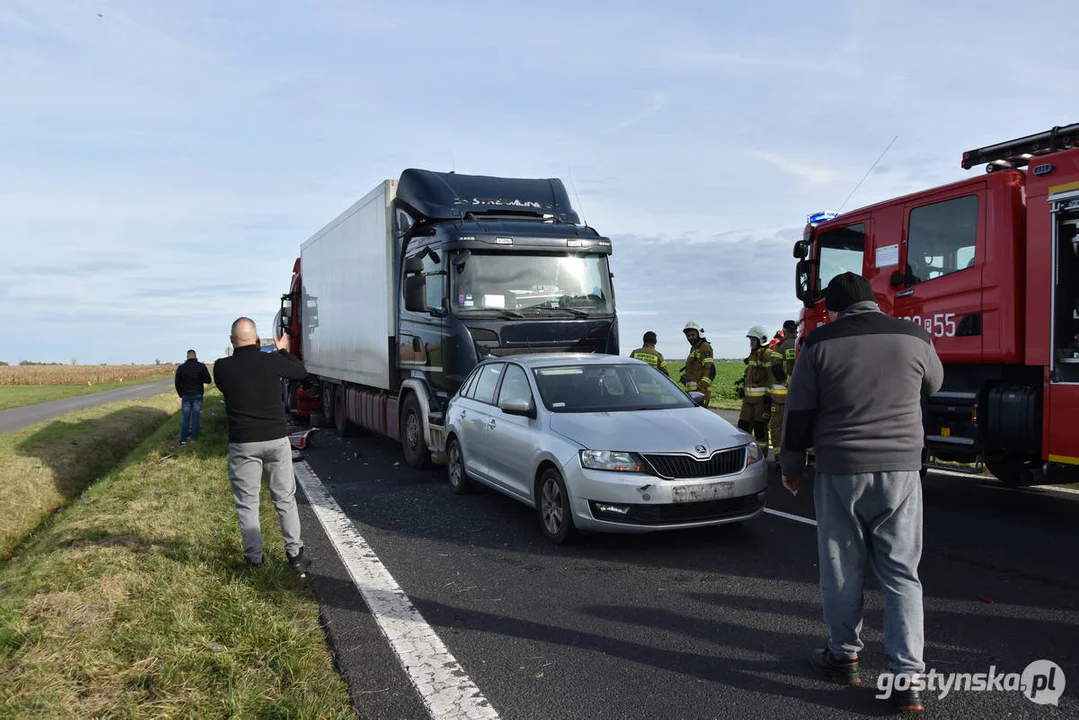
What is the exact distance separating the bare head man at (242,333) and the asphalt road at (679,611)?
1.71 meters

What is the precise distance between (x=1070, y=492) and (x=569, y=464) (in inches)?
233

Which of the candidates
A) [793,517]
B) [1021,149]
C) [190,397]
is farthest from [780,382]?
[190,397]

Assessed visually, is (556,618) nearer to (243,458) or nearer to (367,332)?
(243,458)

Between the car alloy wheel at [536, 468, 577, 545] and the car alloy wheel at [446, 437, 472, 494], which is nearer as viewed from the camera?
the car alloy wheel at [536, 468, 577, 545]

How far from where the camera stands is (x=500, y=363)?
27.9 ft

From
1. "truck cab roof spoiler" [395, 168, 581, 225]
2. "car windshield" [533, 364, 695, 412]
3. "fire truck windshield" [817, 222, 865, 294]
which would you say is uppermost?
"truck cab roof spoiler" [395, 168, 581, 225]

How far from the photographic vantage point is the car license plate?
20.0 feet

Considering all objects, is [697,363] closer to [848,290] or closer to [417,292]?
[417,292]

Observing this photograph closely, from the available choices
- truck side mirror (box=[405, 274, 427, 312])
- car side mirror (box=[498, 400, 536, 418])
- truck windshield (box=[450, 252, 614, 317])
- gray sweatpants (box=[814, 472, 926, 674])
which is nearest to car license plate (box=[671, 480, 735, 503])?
car side mirror (box=[498, 400, 536, 418])

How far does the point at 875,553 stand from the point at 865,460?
1.42ft

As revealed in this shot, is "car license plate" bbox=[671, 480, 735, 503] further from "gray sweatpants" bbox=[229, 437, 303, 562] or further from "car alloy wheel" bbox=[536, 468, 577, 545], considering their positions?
"gray sweatpants" bbox=[229, 437, 303, 562]

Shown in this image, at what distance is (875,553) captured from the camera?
3.70m

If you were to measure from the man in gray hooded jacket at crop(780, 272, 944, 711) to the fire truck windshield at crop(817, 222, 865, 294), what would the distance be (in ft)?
16.3

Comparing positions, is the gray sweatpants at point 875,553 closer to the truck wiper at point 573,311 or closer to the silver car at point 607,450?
the silver car at point 607,450
